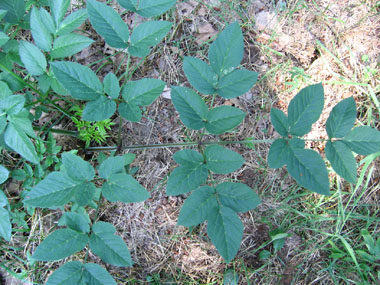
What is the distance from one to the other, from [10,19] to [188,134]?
116 centimetres

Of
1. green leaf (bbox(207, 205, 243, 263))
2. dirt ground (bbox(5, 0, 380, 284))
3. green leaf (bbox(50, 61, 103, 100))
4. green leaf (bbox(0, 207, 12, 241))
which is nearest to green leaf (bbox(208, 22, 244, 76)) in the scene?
green leaf (bbox(50, 61, 103, 100))

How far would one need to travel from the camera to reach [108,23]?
1.31 meters

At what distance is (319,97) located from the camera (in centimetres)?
123

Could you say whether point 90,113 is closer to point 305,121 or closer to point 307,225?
point 305,121

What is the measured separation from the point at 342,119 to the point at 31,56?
1.44 m

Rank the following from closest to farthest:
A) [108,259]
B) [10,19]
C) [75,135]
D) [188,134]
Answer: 1. [108,259]
2. [10,19]
3. [75,135]
4. [188,134]

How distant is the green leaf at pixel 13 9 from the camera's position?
1.41 metres

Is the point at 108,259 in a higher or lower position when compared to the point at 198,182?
lower

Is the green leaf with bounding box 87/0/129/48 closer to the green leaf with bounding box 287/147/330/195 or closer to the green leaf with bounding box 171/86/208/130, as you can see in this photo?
the green leaf with bounding box 171/86/208/130

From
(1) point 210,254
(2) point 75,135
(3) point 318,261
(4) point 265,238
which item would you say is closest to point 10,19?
(2) point 75,135

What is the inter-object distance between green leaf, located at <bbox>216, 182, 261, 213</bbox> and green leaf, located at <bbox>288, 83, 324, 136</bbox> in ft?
1.11

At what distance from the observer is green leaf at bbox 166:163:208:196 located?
1.23m

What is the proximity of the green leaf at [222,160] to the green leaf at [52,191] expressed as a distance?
58 cm

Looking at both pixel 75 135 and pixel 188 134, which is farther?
pixel 188 134
